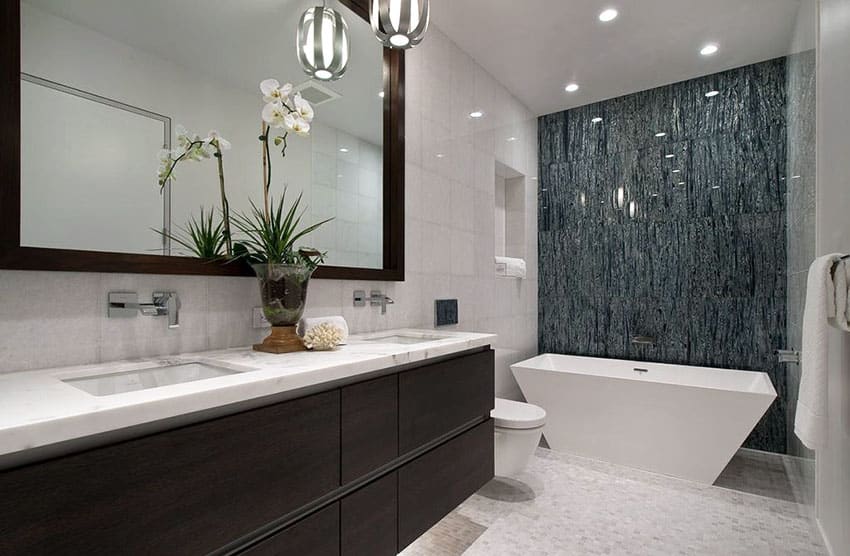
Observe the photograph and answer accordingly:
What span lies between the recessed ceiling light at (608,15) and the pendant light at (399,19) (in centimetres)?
160

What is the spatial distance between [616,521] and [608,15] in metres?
2.68

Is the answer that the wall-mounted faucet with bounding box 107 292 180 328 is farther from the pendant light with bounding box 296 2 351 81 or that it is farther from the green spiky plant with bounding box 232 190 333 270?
the pendant light with bounding box 296 2 351 81

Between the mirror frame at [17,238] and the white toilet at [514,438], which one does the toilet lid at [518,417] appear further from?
the mirror frame at [17,238]

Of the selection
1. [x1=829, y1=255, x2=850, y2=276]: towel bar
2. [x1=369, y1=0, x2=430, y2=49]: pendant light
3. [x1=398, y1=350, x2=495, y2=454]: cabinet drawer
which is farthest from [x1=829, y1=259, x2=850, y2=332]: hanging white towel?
[x1=369, y1=0, x2=430, y2=49]: pendant light

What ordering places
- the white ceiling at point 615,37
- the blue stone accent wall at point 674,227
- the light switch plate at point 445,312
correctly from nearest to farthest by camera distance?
the white ceiling at point 615,37, the light switch plate at point 445,312, the blue stone accent wall at point 674,227

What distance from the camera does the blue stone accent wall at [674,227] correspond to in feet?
9.72

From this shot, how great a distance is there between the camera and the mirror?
3.54 feet

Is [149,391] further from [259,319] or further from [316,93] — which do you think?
[316,93]

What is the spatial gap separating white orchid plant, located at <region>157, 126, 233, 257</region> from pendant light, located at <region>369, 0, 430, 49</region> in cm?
62

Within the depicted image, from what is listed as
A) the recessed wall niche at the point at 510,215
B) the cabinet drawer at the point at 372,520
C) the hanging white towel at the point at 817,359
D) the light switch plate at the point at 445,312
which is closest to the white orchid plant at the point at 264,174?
the cabinet drawer at the point at 372,520

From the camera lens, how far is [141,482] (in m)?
0.75

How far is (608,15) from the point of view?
8.06ft

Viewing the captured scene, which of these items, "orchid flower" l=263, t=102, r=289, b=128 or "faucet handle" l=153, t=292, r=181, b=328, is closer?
"faucet handle" l=153, t=292, r=181, b=328

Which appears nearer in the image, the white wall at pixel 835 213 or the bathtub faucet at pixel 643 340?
the white wall at pixel 835 213
